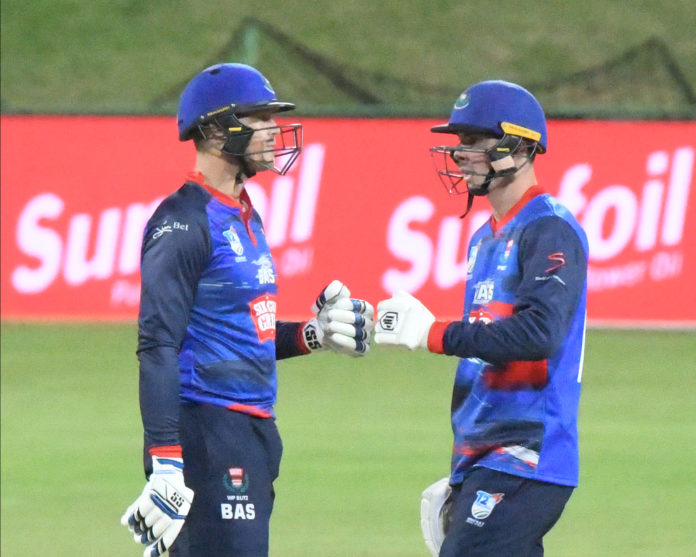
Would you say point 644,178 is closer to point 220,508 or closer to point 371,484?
point 371,484

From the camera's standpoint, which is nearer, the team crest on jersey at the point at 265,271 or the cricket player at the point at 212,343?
the cricket player at the point at 212,343

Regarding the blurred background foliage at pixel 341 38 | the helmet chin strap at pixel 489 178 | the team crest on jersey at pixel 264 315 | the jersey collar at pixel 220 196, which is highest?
the blurred background foliage at pixel 341 38

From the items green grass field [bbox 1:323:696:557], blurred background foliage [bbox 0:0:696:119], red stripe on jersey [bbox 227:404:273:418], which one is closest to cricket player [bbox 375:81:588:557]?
red stripe on jersey [bbox 227:404:273:418]

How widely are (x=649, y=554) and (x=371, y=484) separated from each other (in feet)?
6.85

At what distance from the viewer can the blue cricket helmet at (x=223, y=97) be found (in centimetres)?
565

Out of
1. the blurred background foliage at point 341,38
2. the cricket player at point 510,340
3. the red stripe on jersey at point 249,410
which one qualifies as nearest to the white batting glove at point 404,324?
the cricket player at point 510,340

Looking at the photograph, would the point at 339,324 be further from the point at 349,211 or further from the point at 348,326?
the point at 349,211

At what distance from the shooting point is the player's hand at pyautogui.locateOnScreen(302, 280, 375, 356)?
19.4ft

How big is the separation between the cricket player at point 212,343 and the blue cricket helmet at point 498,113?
702 millimetres

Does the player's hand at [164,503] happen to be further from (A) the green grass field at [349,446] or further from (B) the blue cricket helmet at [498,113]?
(A) the green grass field at [349,446]

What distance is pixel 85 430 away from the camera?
35.5ft

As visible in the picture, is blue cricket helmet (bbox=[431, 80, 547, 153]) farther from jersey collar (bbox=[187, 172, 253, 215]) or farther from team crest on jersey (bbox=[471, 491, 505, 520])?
team crest on jersey (bbox=[471, 491, 505, 520])

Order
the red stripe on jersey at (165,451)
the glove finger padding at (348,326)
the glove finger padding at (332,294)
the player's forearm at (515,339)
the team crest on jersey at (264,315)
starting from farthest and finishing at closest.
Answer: the glove finger padding at (332,294) < the glove finger padding at (348,326) < the team crest on jersey at (264,315) < the red stripe on jersey at (165,451) < the player's forearm at (515,339)

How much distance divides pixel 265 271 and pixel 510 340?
3.45 ft
